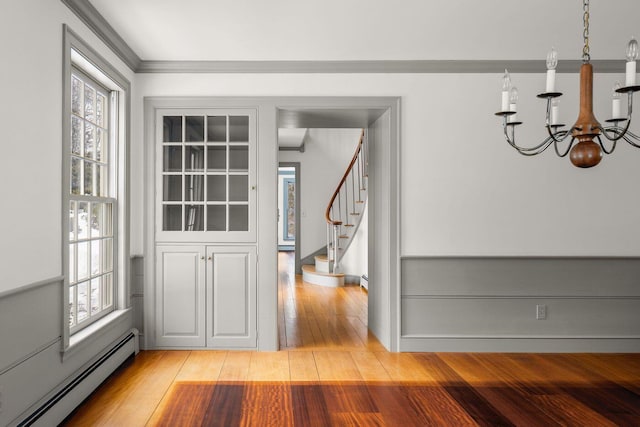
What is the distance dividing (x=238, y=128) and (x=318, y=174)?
4.80 metres

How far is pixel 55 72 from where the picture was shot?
2484 mm

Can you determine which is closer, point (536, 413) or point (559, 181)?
point (536, 413)

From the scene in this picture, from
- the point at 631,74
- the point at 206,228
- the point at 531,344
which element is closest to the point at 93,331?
the point at 206,228

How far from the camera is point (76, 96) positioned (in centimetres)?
296

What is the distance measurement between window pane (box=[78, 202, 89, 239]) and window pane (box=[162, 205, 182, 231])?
0.77 metres

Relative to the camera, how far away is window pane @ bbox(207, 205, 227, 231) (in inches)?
152

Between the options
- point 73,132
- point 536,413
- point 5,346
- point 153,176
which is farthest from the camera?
point 153,176

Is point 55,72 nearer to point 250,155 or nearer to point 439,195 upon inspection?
point 250,155

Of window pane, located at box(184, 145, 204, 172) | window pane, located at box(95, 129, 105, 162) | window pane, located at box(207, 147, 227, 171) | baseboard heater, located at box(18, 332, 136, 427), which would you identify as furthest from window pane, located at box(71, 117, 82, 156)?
baseboard heater, located at box(18, 332, 136, 427)

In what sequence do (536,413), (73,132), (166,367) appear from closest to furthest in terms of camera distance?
(536,413) → (73,132) → (166,367)

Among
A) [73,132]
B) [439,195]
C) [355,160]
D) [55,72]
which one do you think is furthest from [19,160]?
[355,160]

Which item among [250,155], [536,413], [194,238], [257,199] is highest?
[250,155]

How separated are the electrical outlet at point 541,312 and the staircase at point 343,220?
11.4 ft

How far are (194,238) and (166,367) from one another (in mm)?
1082
